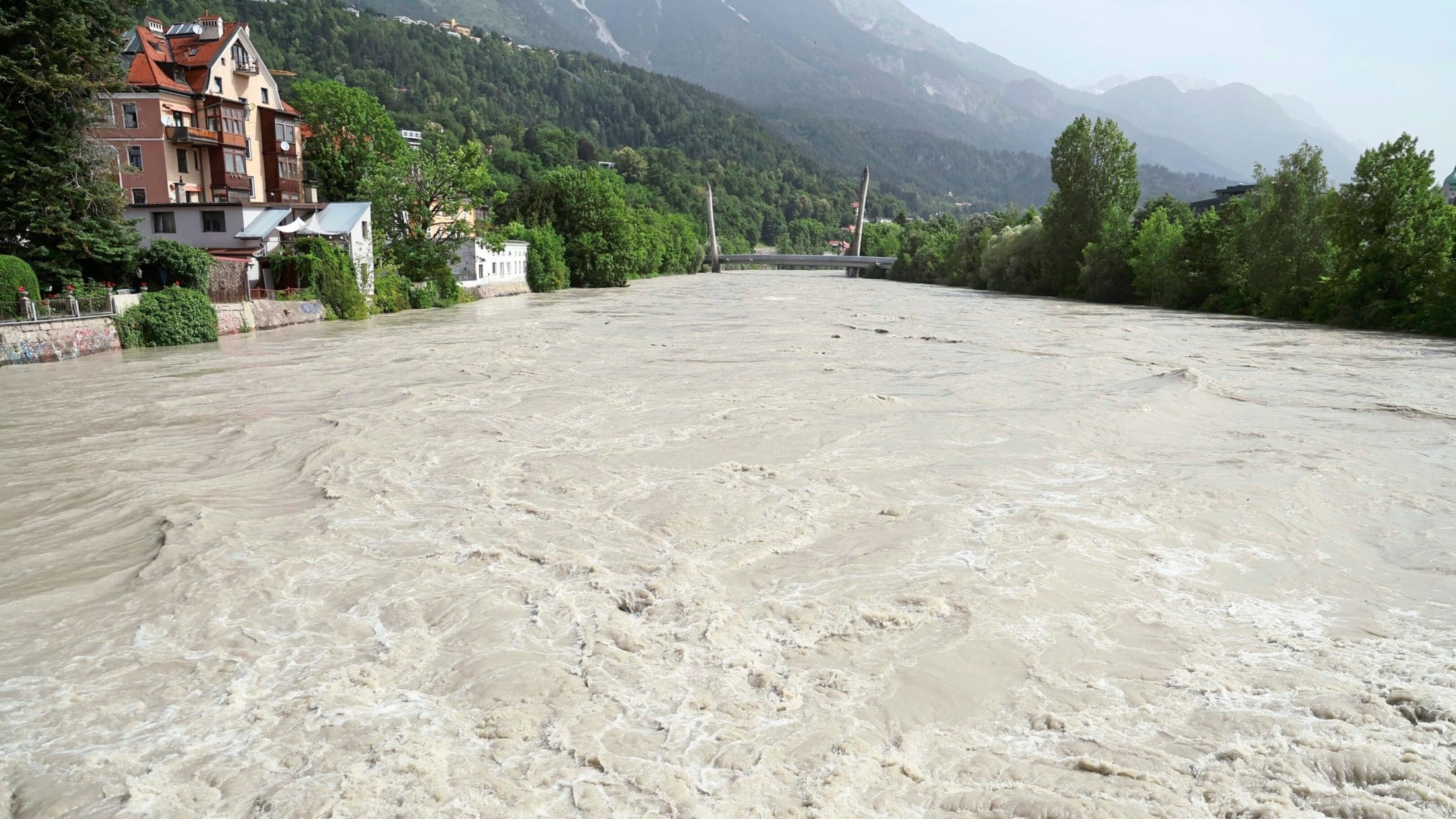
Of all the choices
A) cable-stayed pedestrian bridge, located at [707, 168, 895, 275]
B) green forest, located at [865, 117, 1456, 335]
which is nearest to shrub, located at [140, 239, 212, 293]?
green forest, located at [865, 117, 1456, 335]

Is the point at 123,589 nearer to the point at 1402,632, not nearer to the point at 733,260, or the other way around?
the point at 1402,632

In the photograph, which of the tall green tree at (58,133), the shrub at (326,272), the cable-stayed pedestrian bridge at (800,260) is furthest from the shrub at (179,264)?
the cable-stayed pedestrian bridge at (800,260)

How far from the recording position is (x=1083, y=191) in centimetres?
6662

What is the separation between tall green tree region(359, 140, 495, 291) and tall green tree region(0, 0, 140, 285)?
1763cm

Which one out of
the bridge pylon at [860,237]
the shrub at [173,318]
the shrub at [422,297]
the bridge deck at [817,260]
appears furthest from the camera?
the bridge pylon at [860,237]

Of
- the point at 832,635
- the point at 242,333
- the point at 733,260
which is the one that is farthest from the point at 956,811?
the point at 733,260

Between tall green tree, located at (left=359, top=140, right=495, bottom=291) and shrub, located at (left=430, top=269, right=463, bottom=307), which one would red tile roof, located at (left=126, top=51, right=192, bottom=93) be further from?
shrub, located at (left=430, top=269, right=463, bottom=307)

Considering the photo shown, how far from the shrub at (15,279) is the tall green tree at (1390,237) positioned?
49.0 metres

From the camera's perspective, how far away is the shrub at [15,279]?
24969mm

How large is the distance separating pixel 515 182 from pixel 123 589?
12428cm

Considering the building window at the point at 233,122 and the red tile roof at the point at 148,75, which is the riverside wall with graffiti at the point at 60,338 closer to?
the red tile roof at the point at 148,75

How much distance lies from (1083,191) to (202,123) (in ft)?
187

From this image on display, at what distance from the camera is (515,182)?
126 metres

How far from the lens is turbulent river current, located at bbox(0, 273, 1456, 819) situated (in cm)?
Result: 589
